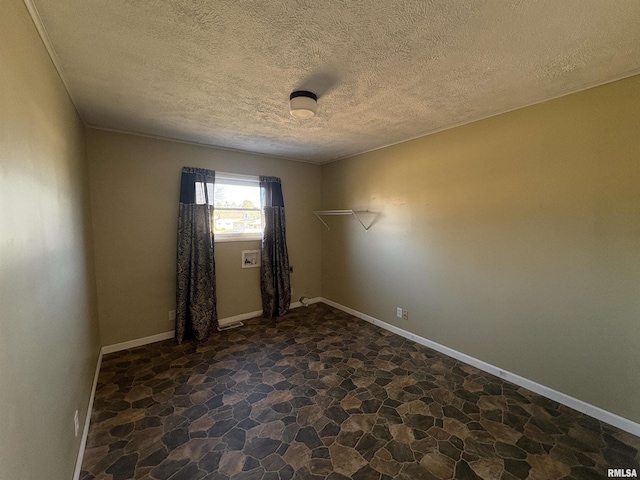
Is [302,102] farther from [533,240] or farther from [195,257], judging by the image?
[195,257]

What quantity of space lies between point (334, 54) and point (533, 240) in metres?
2.21

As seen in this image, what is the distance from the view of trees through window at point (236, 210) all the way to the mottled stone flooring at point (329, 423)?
1.69 meters

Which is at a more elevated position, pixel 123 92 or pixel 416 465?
pixel 123 92

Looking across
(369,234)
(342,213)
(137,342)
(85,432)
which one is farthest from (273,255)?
(85,432)

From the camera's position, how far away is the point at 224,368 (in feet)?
9.00

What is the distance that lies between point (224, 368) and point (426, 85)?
3.13 m

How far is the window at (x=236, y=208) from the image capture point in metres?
3.74

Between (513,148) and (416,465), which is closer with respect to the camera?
(416,465)

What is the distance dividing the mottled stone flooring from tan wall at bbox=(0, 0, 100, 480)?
0.46 metres

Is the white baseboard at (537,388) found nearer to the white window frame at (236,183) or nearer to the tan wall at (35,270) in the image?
the white window frame at (236,183)

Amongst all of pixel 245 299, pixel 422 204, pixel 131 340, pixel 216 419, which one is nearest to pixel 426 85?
pixel 422 204

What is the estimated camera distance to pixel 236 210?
154 inches

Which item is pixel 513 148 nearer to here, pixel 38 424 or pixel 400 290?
pixel 400 290

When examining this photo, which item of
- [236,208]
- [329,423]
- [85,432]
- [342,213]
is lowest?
[329,423]
